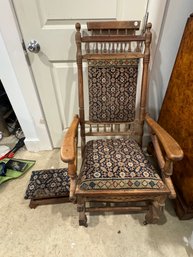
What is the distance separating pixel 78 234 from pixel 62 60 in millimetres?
1131

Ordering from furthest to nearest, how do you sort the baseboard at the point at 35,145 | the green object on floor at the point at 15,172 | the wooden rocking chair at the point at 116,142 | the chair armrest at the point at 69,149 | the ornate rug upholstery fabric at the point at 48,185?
the baseboard at the point at 35,145
the green object on floor at the point at 15,172
the ornate rug upholstery fabric at the point at 48,185
the wooden rocking chair at the point at 116,142
the chair armrest at the point at 69,149

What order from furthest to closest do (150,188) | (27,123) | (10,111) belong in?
(10,111) < (27,123) < (150,188)

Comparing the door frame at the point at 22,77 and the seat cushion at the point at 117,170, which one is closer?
the seat cushion at the point at 117,170

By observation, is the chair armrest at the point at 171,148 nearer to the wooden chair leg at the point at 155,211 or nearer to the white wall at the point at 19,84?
the wooden chair leg at the point at 155,211

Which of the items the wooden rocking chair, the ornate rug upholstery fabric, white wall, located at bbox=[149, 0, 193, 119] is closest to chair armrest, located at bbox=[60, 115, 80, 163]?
the wooden rocking chair

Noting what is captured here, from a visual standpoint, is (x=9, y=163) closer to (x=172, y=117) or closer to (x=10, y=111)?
(x=10, y=111)

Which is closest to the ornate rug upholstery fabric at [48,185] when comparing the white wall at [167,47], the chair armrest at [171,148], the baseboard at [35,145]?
the baseboard at [35,145]

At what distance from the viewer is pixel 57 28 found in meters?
1.02

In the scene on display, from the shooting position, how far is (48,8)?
37.8 inches

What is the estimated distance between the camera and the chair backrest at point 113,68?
912 millimetres

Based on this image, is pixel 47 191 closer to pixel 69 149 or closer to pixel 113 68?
pixel 69 149

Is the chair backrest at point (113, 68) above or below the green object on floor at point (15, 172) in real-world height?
above

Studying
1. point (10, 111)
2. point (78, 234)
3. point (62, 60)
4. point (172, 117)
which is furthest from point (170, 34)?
point (10, 111)

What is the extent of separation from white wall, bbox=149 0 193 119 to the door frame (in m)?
0.05
